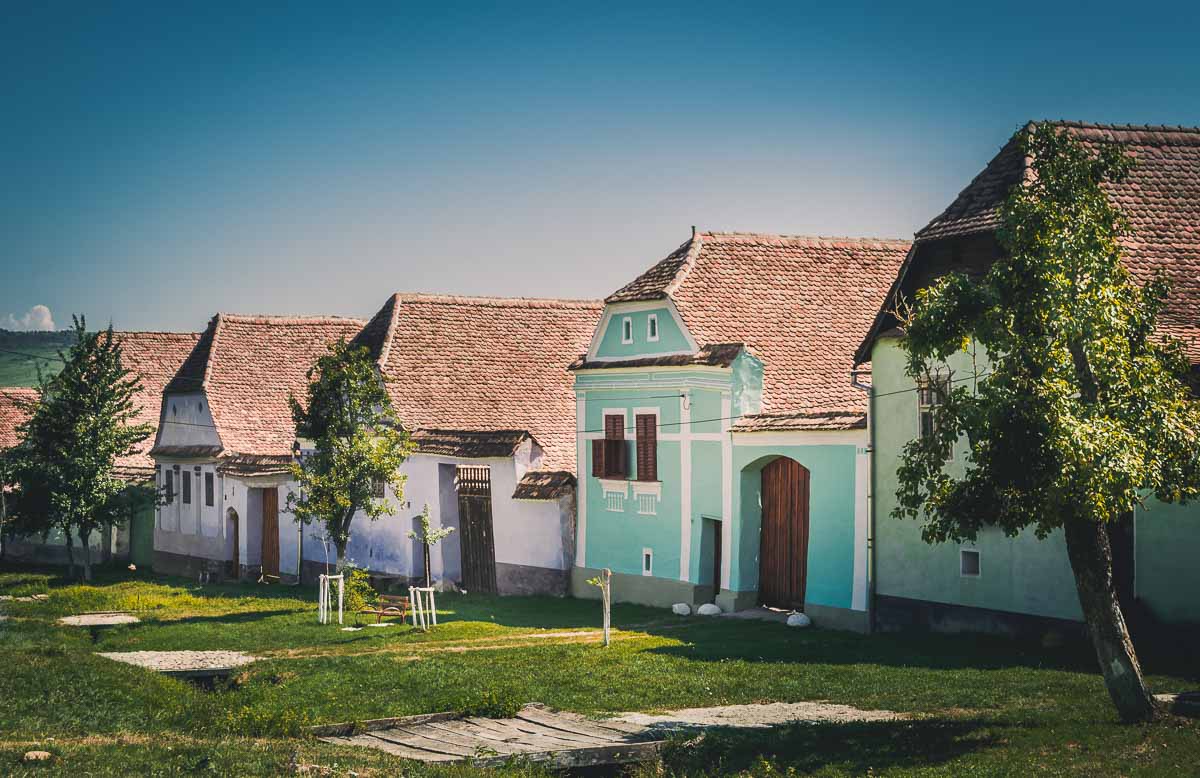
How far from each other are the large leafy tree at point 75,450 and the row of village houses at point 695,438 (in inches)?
114

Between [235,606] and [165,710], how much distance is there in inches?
583

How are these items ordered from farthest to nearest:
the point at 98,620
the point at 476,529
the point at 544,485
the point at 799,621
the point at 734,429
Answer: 1. the point at 476,529
2. the point at 544,485
3. the point at 98,620
4. the point at 734,429
5. the point at 799,621

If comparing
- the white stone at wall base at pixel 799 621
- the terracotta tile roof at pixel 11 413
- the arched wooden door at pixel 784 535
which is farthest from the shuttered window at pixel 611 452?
the terracotta tile roof at pixel 11 413

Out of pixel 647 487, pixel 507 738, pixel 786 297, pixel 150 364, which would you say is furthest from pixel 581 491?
pixel 150 364

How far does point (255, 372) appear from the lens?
149 feet

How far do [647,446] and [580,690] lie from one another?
38.9 ft

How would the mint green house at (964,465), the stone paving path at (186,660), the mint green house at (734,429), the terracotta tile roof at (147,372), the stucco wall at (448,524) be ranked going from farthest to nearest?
the terracotta tile roof at (147,372), the stucco wall at (448,524), the mint green house at (734,429), the stone paving path at (186,660), the mint green house at (964,465)

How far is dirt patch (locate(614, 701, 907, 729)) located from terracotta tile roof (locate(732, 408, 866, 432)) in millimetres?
8485

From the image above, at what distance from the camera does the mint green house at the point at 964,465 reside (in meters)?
19.2

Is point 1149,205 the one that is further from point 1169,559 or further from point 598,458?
point 598,458

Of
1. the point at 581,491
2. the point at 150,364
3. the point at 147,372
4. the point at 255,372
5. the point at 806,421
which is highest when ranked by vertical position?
the point at 150,364

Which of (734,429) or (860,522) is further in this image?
(734,429)

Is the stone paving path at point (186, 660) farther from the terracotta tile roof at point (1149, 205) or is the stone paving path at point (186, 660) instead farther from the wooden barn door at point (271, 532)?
the wooden barn door at point (271, 532)

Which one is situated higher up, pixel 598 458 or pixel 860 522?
pixel 598 458
